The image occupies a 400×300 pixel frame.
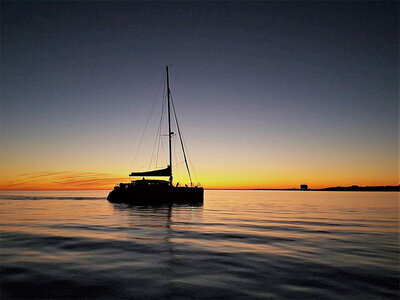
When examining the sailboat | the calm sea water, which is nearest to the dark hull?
the sailboat

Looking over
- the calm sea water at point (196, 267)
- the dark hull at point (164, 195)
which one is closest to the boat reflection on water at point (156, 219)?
the dark hull at point (164, 195)

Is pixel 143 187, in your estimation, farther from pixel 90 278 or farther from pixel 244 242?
pixel 90 278

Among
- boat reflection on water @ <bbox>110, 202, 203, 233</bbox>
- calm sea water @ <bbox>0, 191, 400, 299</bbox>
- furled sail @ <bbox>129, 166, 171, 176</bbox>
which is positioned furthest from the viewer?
furled sail @ <bbox>129, 166, 171, 176</bbox>

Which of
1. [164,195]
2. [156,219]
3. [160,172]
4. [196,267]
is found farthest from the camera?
[160,172]

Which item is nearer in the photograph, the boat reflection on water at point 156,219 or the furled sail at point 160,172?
the boat reflection on water at point 156,219

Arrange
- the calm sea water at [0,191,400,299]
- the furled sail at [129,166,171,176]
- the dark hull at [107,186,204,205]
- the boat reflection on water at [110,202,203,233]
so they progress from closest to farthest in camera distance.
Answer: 1. the calm sea water at [0,191,400,299]
2. the boat reflection on water at [110,202,203,233]
3. the dark hull at [107,186,204,205]
4. the furled sail at [129,166,171,176]

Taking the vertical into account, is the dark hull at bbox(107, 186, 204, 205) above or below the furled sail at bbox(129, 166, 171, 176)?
below

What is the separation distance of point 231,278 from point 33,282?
5.30 meters

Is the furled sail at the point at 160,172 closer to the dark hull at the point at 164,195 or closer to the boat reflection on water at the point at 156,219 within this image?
the dark hull at the point at 164,195

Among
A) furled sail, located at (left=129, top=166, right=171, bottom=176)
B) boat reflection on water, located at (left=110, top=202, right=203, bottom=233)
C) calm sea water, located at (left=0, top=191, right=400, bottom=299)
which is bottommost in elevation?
boat reflection on water, located at (left=110, top=202, right=203, bottom=233)

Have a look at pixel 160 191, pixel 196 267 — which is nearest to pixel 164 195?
pixel 160 191

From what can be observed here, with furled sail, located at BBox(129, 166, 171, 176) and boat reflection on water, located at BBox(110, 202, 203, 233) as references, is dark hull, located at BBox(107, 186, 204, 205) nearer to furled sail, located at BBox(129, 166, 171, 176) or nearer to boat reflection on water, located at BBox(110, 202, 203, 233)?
boat reflection on water, located at BBox(110, 202, 203, 233)

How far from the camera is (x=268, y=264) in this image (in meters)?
8.68

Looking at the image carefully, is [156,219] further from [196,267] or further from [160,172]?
[160,172]
